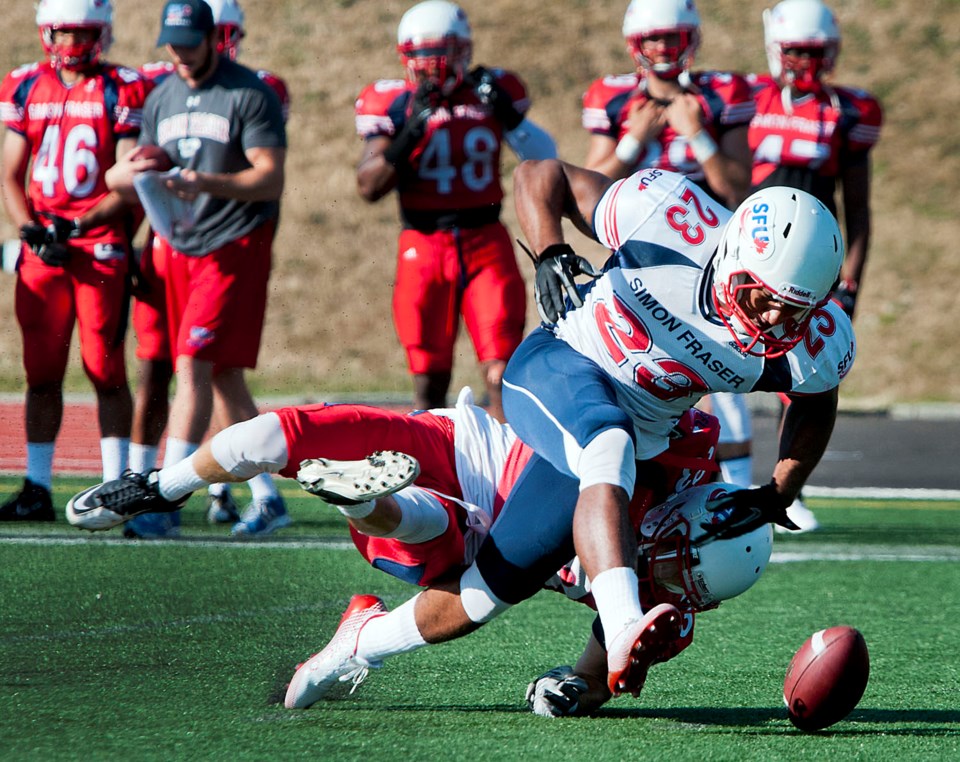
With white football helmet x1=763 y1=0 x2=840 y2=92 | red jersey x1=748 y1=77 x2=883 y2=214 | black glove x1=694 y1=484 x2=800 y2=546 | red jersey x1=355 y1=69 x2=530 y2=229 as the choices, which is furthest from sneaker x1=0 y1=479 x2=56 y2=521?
white football helmet x1=763 y1=0 x2=840 y2=92

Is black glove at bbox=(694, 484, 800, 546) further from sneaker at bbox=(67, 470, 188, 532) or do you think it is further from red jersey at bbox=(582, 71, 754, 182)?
red jersey at bbox=(582, 71, 754, 182)

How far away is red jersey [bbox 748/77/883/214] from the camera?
24.4ft

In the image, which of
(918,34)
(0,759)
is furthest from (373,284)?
(0,759)

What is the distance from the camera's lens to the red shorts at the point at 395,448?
145 inches

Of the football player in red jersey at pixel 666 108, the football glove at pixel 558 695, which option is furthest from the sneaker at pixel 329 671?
the football player in red jersey at pixel 666 108

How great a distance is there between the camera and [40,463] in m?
6.36

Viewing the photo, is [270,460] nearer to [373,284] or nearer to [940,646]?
[940,646]

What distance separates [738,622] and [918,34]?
54.0 ft

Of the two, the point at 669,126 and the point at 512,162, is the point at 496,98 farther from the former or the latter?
the point at 512,162

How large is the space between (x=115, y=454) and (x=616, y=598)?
383 centimetres

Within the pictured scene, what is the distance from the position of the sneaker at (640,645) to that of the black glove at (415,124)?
160 inches

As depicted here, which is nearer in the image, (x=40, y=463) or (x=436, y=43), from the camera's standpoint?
(x=40, y=463)

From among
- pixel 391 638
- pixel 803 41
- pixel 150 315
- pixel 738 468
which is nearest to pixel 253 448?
pixel 391 638

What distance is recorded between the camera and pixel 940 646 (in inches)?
181
